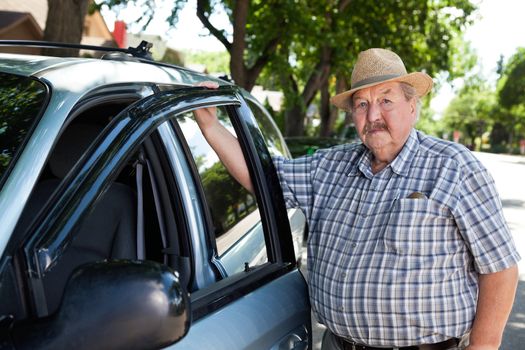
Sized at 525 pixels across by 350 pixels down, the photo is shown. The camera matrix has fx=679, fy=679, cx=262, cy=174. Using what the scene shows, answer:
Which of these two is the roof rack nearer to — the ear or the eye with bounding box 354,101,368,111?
the eye with bounding box 354,101,368,111

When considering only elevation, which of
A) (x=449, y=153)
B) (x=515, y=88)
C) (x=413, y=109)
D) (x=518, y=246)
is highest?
(x=413, y=109)

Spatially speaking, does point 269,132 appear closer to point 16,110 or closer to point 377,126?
point 377,126

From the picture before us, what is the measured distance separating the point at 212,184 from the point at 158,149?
43 centimetres

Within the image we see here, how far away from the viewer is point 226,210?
9.25 feet

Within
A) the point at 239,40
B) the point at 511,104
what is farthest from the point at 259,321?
the point at 511,104

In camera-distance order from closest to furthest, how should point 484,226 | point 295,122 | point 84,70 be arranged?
point 84,70
point 484,226
point 295,122

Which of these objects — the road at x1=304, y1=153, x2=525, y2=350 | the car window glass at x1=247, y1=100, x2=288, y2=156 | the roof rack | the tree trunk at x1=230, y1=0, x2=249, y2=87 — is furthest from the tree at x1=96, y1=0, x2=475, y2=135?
the roof rack

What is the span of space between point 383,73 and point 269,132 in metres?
1.88

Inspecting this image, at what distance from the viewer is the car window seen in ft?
5.44

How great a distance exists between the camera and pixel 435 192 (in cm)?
233

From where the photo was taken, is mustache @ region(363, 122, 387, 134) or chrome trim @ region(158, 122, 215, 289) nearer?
chrome trim @ region(158, 122, 215, 289)

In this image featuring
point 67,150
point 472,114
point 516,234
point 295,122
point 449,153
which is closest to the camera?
point 449,153

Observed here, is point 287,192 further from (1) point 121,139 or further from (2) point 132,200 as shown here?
(1) point 121,139

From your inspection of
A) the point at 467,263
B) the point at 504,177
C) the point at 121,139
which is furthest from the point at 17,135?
the point at 504,177
